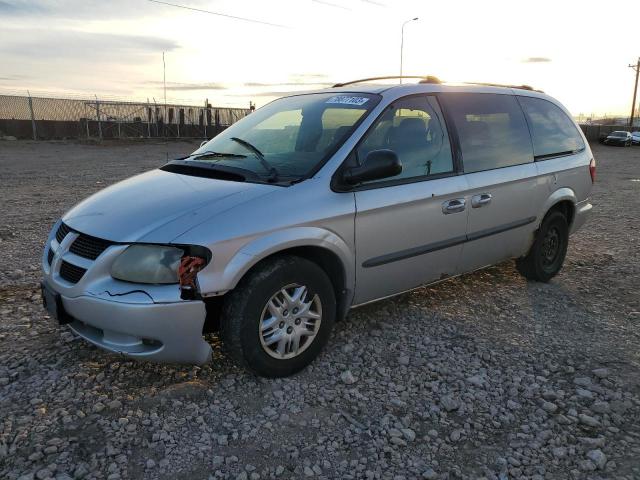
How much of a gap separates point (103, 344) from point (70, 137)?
2773 centimetres

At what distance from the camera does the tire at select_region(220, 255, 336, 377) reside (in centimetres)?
293

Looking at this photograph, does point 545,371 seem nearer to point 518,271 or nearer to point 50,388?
point 518,271

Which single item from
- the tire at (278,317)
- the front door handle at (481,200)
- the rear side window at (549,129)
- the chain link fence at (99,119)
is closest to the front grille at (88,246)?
the tire at (278,317)

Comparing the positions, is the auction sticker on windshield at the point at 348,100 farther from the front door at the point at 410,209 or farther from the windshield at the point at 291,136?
the front door at the point at 410,209

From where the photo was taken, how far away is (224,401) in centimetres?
299

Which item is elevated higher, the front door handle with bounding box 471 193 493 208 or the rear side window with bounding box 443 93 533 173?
the rear side window with bounding box 443 93 533 173

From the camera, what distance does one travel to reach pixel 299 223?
3.07 meters

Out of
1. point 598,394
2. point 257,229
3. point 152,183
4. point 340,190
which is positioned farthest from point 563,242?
point 152,183

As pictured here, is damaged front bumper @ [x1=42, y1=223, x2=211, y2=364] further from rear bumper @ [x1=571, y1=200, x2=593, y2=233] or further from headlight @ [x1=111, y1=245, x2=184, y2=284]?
rear bumper @ [x1=571, y1=200, x2=593, y2=233]

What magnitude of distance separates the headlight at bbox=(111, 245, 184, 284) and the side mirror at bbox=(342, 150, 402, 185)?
114cm

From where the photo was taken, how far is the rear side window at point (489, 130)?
13.6ft

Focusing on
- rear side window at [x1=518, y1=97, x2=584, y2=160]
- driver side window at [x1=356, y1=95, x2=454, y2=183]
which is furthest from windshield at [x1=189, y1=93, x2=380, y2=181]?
rear side window at [x1=518, y1=97, x2=584, y2=160]

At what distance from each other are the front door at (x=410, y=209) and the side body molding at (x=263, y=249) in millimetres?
232

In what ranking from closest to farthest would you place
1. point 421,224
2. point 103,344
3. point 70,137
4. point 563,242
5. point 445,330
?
point 103,344
point 421,224
point 445,330
point 563,242
point 70,137
